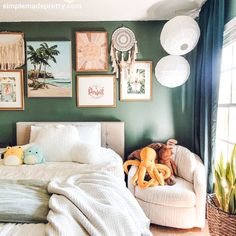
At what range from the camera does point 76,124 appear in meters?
3.05

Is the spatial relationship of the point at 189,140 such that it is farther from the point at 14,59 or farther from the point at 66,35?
the point at 14,59

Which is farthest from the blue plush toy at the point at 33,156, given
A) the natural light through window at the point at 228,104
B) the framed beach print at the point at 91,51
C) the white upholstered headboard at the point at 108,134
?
the natural light through window at the point at 228,104

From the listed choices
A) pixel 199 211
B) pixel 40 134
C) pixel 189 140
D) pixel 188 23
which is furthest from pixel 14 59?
pixel 199 211

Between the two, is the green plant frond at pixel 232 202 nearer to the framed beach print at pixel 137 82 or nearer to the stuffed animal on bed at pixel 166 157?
the stuffed animal on bed at pixel 166 157

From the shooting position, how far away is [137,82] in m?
3.13

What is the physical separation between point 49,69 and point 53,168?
4.64 ft

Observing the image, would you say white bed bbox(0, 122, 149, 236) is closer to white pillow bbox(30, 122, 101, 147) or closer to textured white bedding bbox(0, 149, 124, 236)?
textured white bedding bbox(0, 149, 124, 236)

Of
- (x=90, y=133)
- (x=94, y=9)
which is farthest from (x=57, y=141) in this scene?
(x=94, y=9)

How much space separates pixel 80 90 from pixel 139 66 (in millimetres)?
821

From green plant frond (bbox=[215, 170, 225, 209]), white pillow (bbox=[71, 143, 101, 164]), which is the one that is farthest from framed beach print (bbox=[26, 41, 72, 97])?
green plant frond (bbox=[215, 170, 225, 209])

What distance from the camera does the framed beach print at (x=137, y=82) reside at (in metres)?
3.11

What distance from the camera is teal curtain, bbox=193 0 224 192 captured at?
2.23m

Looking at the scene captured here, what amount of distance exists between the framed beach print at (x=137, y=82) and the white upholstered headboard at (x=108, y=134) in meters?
0.39

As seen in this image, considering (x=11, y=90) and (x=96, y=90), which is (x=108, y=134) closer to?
(x=96, y=90)
